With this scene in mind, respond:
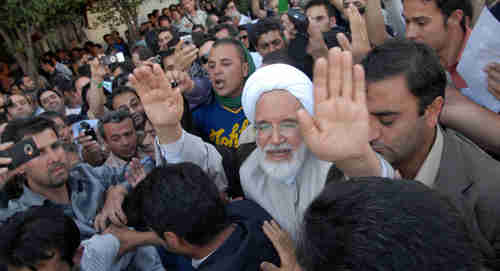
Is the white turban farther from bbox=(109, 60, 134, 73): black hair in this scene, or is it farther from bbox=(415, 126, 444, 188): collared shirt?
bbox=(109, 60, 134, 73): black hair

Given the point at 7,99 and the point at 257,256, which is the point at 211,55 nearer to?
the point at 257,256

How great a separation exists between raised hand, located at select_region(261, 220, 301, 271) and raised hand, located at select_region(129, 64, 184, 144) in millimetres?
843

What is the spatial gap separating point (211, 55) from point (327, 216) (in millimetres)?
2500

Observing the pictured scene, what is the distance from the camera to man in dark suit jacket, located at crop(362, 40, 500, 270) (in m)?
1.48

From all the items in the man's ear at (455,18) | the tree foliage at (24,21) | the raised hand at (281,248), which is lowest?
the raised hand at (281,248)

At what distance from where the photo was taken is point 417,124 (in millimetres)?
1578

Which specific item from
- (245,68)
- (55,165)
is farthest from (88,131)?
(245,68)

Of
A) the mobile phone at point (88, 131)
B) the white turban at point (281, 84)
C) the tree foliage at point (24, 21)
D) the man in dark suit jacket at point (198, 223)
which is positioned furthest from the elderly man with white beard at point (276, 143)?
the tree foliage at point (24, 21)

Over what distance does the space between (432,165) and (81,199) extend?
2.15m

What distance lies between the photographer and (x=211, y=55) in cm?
312

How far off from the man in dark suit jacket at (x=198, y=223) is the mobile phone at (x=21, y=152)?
0.99 metres

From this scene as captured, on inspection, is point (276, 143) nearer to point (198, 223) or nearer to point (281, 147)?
point (281, 147)

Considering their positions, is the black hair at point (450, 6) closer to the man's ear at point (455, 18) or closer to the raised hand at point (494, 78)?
the man's ear at point (455, 18)

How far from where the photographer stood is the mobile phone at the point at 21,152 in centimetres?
208
